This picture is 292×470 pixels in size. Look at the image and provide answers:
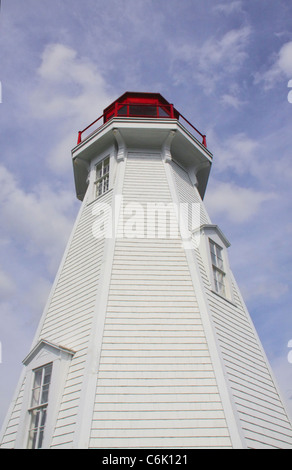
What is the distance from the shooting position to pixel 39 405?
23.0 ft

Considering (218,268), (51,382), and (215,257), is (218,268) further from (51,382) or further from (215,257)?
(51,382)

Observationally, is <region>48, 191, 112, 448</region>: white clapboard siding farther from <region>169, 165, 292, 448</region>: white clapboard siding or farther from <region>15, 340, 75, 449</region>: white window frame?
<region>169, 165, 292, 448</region>: white clapboard siding

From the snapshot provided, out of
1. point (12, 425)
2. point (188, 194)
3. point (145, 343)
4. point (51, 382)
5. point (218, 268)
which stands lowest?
point (12, 425)

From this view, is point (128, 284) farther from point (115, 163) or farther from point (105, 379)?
point (115, 163)

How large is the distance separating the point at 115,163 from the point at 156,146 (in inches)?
60.8

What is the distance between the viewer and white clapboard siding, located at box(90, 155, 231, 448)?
5965 mm

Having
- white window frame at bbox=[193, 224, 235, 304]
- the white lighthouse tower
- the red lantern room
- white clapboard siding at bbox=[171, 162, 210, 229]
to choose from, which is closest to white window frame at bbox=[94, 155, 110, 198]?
the white lighthouse tower

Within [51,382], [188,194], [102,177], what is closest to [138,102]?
[102,177]

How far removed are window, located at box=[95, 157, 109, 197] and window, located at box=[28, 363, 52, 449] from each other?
5.83 meters

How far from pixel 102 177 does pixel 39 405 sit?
7105 mm

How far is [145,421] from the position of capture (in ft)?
19.8

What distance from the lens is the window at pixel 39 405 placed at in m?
6.74

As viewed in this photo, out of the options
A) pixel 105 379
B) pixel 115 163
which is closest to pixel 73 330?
pixel 105 379

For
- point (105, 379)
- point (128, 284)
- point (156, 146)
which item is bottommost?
point (105, 379)
